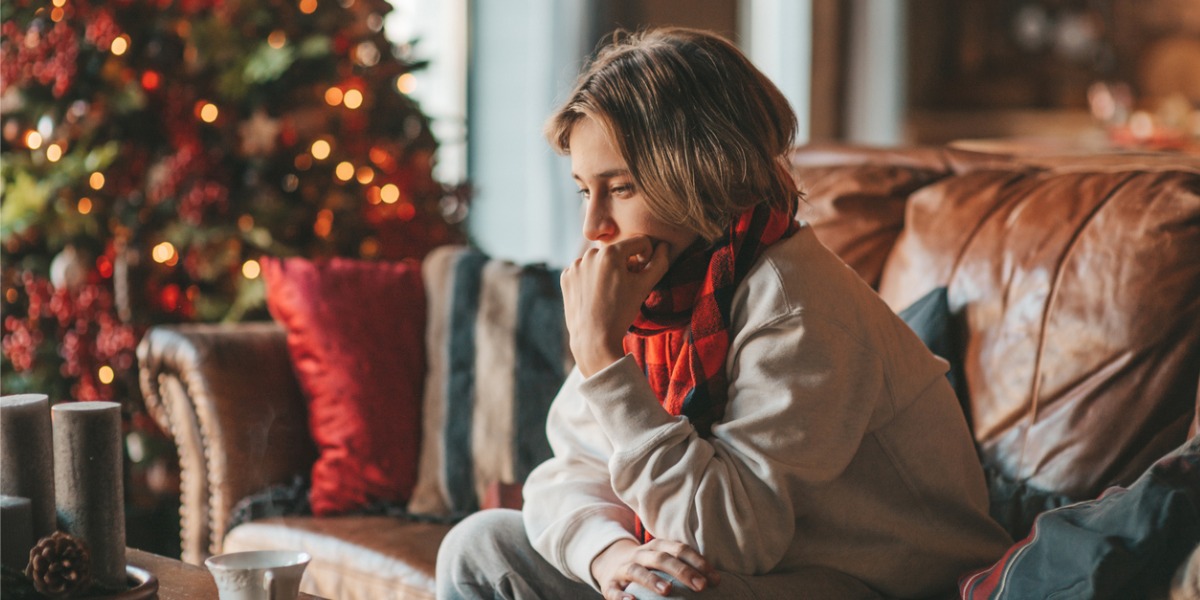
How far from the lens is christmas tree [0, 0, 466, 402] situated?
230cm

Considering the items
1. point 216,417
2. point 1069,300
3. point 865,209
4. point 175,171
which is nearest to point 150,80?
point 175,171

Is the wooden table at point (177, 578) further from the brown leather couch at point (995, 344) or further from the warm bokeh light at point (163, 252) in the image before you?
the warm bokeh light at point (163, 252)

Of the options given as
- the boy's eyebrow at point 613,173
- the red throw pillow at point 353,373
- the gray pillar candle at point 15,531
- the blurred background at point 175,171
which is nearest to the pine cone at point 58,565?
the gray pillar candle at point 15,531

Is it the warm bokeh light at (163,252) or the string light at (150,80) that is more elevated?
the string light at (150,80)

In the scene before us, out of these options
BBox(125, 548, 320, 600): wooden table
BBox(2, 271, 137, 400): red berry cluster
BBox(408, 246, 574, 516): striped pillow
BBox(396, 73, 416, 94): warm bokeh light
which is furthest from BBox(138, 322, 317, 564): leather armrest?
BBox(396, 73, 416, 94): warm bokeh light

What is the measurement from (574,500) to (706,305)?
28cm

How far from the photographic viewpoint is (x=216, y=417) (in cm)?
194

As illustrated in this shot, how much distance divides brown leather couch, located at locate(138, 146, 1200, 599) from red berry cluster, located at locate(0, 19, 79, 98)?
2.04 ft

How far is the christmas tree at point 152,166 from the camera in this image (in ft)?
7.55

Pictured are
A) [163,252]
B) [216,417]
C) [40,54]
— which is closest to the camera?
[216,417]

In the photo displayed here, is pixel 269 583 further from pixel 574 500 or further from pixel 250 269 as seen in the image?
pixel 250 269

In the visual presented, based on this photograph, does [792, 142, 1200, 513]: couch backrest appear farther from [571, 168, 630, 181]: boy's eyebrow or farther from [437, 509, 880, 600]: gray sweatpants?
[571, 168, 630, 181]: boy's eyebrow

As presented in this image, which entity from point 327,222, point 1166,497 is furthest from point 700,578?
point 327,222

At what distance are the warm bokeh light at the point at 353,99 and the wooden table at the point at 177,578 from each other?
1324 mm
